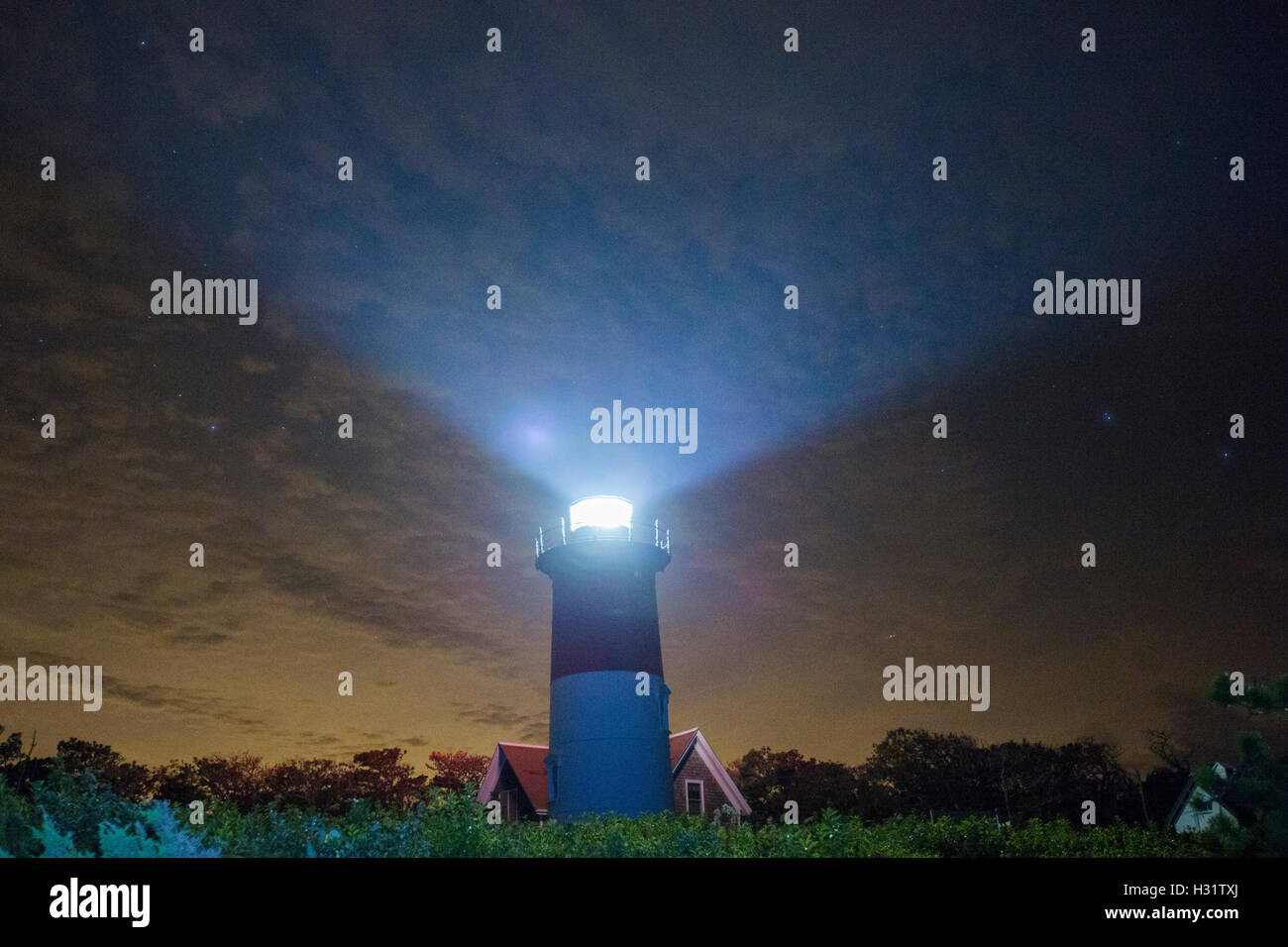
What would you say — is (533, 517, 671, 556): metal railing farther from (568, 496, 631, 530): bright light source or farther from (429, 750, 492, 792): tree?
(429, 750, 492, 792): tree

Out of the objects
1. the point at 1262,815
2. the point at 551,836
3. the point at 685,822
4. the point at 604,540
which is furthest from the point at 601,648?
the point at 1262,815

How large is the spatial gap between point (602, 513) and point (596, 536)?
32.8 inches

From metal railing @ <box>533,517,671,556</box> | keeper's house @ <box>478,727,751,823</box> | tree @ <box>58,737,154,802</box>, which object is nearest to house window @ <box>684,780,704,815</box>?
keeper's house @ <box>478,727,751,823</box>

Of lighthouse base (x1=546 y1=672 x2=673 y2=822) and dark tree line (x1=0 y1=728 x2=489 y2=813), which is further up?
lighthouse base (x1=546 y1=672 x2=673 y2=822)

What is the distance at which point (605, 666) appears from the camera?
91.3 ft

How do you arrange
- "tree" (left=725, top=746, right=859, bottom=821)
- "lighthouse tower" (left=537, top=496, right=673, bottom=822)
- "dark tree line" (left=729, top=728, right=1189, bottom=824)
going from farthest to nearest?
"dark tree line" (left=729, top=728, right=1189, bottom=824)
"tree" (left=725, top=746, right=859, bottom=821)
"lighthouse tower" (left=537, top=496, right=673, bottom=822)

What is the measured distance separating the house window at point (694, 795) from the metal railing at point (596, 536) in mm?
11871

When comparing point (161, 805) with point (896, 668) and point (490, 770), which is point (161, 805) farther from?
point (490, 770)

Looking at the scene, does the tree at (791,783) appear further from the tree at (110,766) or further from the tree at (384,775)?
the tree at (110,766)

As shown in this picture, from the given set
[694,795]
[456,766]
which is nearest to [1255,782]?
[694,795]

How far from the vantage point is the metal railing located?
95.1 ft

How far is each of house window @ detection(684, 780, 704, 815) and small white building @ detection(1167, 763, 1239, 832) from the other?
16.6 metres

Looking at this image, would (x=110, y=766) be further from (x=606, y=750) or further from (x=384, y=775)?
(x=606, y=750)

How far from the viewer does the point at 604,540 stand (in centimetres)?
2884
